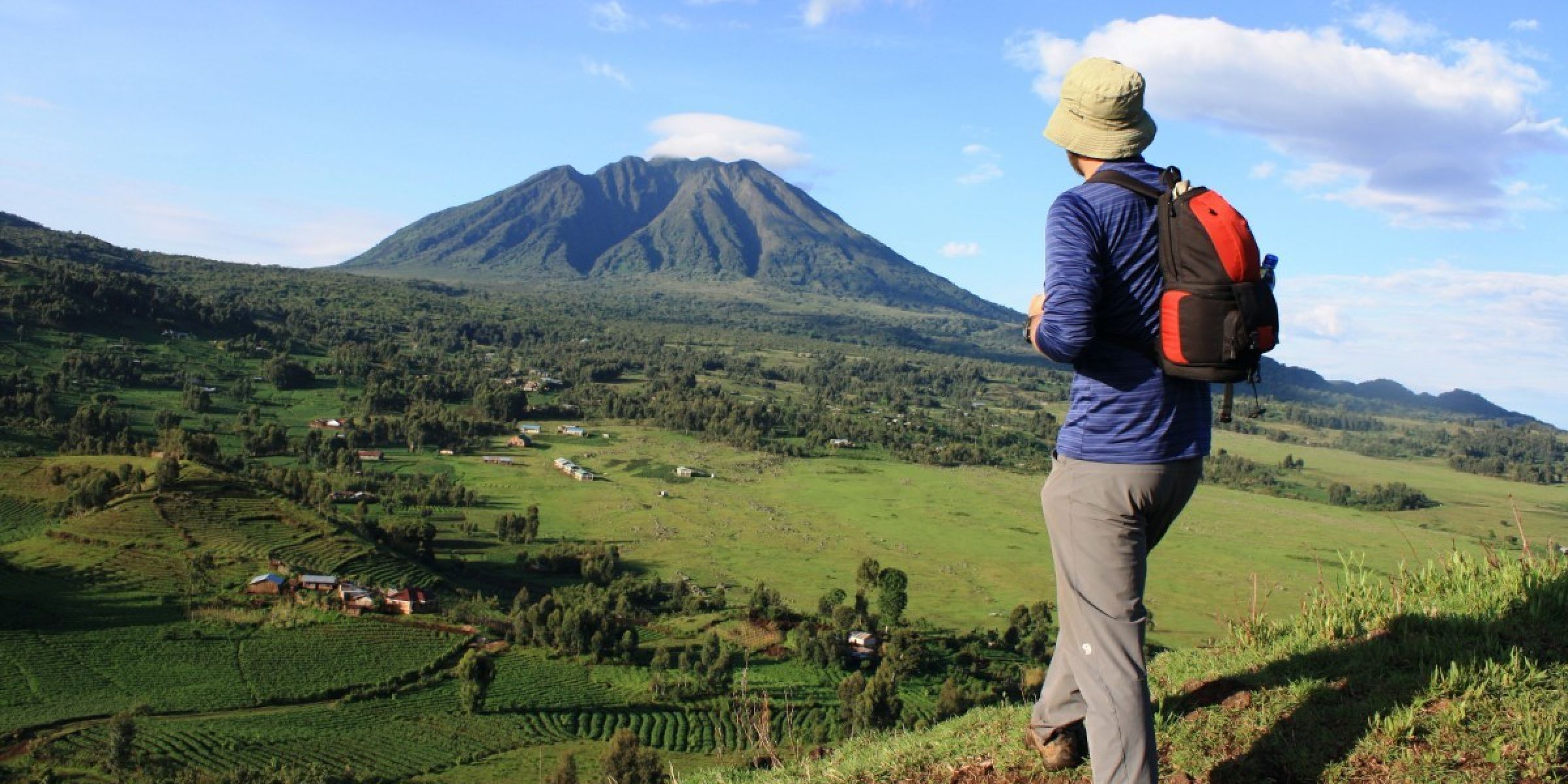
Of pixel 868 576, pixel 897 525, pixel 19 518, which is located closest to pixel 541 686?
pixel 868 576

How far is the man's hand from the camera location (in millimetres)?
3350

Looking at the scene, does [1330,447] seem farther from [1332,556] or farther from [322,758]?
[322,758]

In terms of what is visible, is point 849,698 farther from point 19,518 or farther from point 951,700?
point 19,518

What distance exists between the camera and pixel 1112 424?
129 inches

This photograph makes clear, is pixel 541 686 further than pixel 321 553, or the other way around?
pixel 321 553

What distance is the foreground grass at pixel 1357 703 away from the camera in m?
3.67

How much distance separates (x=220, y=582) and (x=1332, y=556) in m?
49.6

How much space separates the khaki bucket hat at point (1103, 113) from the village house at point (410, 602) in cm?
3730

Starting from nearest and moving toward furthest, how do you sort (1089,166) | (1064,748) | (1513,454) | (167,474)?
(1089,166), (1064,748), (167,474), (1513,454)

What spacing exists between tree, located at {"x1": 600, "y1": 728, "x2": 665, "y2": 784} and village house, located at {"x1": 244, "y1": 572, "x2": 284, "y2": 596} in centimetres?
1857

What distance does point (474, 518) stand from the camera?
5497cm

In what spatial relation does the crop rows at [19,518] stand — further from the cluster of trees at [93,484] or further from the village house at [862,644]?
the village house at [862,644]

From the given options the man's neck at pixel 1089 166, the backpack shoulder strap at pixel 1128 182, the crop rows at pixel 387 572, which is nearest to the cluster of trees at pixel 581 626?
the crop rows at pixel 387 572

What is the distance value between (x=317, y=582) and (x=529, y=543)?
45.2 feet
